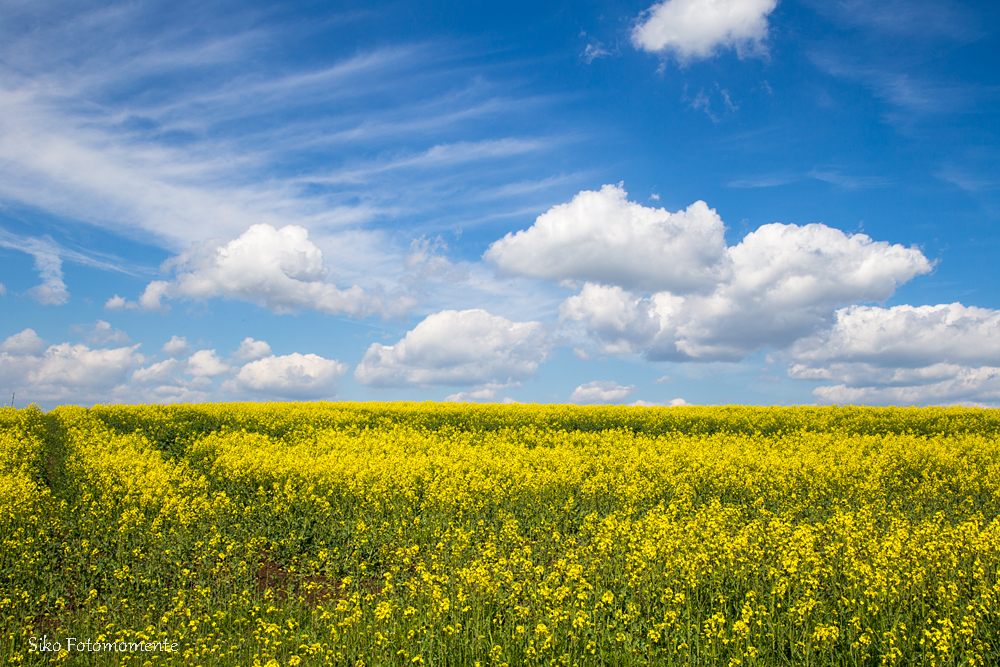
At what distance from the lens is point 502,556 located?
28.6 feet

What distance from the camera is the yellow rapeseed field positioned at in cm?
634

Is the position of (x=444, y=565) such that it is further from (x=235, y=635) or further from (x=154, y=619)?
(x=154, y=619)

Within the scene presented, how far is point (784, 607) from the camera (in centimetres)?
711

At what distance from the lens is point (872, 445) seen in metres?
19.4

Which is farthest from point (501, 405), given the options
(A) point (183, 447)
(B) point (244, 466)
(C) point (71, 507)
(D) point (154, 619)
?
(D) point (154, 619)

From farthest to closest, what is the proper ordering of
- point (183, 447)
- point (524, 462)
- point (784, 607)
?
1. point (183, 447)
2. point (524, 462)
3. point (784, 607)

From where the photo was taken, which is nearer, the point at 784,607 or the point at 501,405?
the point at 784,607

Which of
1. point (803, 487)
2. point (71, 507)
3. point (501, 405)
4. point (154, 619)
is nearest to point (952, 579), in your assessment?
point (803, 487)

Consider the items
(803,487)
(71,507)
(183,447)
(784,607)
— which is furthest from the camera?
(183,447)

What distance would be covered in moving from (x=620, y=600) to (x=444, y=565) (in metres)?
2.46

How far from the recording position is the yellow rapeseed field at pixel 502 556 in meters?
6.34

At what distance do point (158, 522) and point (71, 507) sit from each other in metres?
3.21

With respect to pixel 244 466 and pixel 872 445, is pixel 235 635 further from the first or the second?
pixel 872 445

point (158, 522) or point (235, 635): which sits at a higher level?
point (158, 522)
